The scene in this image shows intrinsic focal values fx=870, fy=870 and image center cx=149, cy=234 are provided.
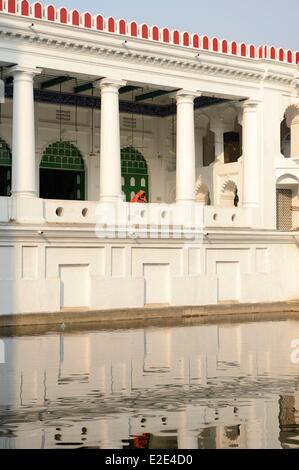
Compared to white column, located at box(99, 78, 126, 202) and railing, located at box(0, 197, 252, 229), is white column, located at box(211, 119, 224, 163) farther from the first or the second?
white column, located at box(99, 78, 126, 202)

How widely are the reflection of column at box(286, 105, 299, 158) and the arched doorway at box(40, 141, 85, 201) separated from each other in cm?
726

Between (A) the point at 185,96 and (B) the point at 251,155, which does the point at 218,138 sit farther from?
(A) the point at 185,96

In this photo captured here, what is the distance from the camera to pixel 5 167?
28891 millimetres

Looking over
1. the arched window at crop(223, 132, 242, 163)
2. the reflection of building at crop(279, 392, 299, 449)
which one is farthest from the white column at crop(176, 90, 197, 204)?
the reflection of building at crop(279, 392, 299, 449)

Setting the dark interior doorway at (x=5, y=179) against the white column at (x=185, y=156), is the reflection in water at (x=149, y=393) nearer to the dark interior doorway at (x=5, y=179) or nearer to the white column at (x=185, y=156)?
the white column at (x=185, y=156)

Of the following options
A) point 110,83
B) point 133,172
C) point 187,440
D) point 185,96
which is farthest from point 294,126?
point 187,440

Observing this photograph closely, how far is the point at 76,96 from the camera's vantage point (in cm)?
2952

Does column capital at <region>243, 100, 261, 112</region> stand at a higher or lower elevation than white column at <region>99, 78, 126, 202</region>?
higher

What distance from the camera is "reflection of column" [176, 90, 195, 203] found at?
86.4 feet

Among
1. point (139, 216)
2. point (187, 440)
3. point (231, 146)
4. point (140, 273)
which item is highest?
point (231, 146)

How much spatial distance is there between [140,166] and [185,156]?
5.68 m

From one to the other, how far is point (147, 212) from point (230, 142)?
735 centimetres

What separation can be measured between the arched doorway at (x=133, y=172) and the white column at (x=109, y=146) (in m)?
6.39
